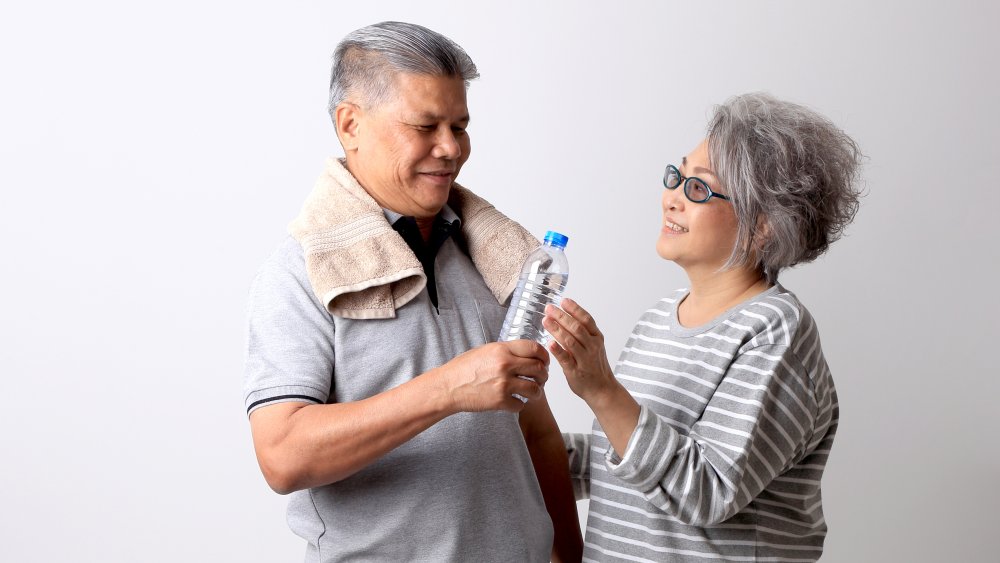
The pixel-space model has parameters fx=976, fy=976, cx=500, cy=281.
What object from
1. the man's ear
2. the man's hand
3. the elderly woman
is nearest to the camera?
the man's hand

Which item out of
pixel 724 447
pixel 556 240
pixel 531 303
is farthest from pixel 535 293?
pixel 724 447

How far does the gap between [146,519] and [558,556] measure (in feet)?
5.17

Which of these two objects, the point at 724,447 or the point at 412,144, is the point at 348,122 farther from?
the point at 724,447

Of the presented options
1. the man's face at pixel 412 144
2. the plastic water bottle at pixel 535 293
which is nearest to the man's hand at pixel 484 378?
the plastic water bottle at pixel 535 293

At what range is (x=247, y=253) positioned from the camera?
3158mm

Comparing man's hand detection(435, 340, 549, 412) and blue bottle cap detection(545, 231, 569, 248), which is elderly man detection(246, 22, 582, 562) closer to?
man's hand detection(435, 340, 549, 412)

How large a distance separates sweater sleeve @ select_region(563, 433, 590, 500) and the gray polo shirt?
1.15 feet

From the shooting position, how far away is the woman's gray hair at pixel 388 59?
177cm

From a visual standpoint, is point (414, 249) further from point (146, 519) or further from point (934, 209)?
point (934, 209)

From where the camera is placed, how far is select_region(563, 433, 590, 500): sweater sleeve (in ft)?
7.23

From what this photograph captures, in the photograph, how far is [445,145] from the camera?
1806mm

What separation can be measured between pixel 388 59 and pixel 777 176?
30.3 inches

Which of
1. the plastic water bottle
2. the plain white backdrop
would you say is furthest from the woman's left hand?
the plain white backdrop

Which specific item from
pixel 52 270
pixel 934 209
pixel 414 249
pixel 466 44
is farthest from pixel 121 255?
pixel 934 209
